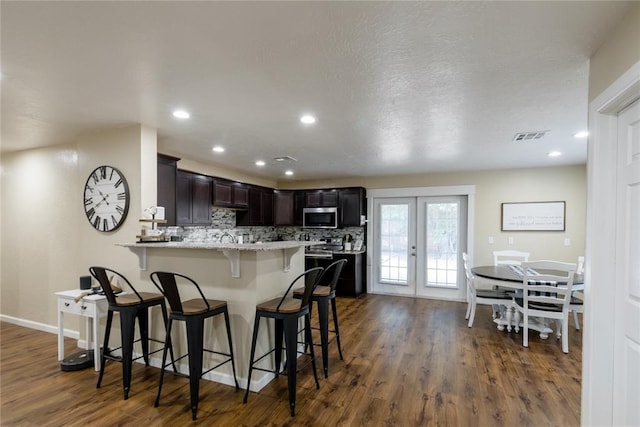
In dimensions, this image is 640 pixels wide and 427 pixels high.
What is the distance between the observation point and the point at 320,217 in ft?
22.0

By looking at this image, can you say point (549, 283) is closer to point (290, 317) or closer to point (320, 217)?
point (290, 317)

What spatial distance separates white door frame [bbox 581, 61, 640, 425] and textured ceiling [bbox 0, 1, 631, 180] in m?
0.51

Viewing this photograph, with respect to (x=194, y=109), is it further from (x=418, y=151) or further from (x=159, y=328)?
(x=418, y=151)

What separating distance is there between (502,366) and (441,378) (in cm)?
75

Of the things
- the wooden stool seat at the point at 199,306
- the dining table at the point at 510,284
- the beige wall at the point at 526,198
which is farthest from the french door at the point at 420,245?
the wooden stool seat at the point at 199,306

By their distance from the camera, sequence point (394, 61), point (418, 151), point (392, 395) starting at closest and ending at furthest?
point (394, 61) < point (392, 395) < point (418, 151)

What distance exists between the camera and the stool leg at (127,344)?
2.57 m

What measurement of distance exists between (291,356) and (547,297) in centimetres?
322

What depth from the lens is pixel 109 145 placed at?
3.41m

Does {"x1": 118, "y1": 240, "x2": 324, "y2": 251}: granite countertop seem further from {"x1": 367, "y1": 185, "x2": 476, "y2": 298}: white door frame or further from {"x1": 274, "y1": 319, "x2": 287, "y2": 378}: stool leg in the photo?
{"x1": 367, "y1": 185, "x2": 476, "y2": 298}: white door frame

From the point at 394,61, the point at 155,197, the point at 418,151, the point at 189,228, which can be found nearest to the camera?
the point at 394,61

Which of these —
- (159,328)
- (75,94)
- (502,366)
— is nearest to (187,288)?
(159,328)

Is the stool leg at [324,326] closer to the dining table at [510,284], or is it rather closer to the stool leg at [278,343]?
the stool leg at [278,343]

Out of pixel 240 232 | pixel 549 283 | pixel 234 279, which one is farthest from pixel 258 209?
Answer: pixel 549 283
